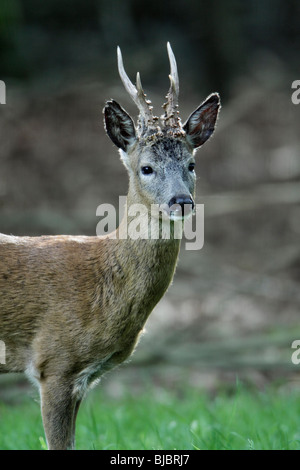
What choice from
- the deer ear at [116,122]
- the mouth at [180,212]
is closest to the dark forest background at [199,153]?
the deer ear at [116,122]

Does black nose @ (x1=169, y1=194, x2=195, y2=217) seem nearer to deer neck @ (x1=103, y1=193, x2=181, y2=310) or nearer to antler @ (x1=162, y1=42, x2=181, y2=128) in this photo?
deer neck @ (x1=103, y1=193, x2=181, y2=310)

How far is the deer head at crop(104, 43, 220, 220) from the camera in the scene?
A: 14.2 ft

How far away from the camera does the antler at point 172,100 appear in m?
4.35

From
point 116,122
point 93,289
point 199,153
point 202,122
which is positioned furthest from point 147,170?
point 199,153

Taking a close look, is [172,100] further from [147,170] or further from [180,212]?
[180,212]

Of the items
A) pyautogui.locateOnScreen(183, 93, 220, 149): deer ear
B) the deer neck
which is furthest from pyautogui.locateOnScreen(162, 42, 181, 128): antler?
the deer neck

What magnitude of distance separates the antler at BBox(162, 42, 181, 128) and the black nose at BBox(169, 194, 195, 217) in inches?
20.4

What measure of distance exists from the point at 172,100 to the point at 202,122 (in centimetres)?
41

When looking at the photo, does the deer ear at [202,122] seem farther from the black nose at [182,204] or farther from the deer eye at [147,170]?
the black nose at [182,204]

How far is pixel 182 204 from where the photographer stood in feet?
13.6

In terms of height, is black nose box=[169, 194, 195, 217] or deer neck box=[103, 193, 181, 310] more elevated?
black nose box=[169, 194, 195, 217]

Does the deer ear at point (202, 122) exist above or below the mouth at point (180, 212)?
above

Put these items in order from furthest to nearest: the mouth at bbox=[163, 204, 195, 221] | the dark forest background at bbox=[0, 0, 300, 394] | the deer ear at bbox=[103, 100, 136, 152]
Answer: the dark forest background at bbox=[0, 0, 300, 394], the deer ear at bbox=[103, 100, 136, 152], the mouth at bbox=[163, 204, 195, 221]

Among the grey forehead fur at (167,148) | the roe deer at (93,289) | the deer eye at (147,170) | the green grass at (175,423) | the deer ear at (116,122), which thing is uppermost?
the deer ear at (116,122)
